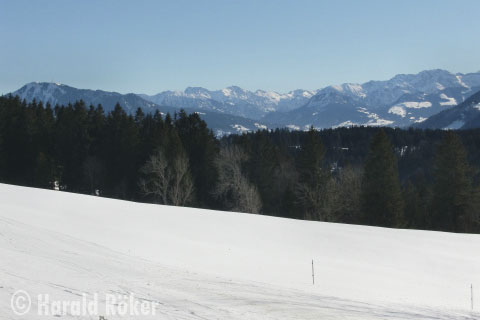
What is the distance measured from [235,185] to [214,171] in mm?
6398

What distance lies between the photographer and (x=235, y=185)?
5262cm

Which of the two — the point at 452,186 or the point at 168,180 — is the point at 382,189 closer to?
the point at 452,186

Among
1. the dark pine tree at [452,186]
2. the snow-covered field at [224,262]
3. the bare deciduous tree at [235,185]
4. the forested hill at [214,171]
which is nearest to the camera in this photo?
the snow-covered field at [224,262]

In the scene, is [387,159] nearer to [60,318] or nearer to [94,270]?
[94,270]

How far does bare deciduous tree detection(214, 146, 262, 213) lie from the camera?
49.7m

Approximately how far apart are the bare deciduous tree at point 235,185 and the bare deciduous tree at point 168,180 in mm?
4938

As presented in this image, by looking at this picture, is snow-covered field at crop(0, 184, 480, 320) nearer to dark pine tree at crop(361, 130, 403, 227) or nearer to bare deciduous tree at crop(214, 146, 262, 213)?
dark pine tree at crop(361, 130, 403, 227)

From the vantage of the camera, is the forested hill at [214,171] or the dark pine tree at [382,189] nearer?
the dark pine tree at [382,189]

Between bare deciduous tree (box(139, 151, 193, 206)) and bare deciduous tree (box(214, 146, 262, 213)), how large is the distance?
494 cm

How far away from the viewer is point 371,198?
152ft

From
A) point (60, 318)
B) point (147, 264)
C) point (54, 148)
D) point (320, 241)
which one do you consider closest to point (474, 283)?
point (320, 241)

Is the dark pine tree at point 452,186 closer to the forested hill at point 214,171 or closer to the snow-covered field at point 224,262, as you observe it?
the forested hill at point 214,171

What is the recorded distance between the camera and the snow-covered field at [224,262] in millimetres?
12023

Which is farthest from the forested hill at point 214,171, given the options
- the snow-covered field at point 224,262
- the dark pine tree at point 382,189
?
the snow-covered field at point 224,262
